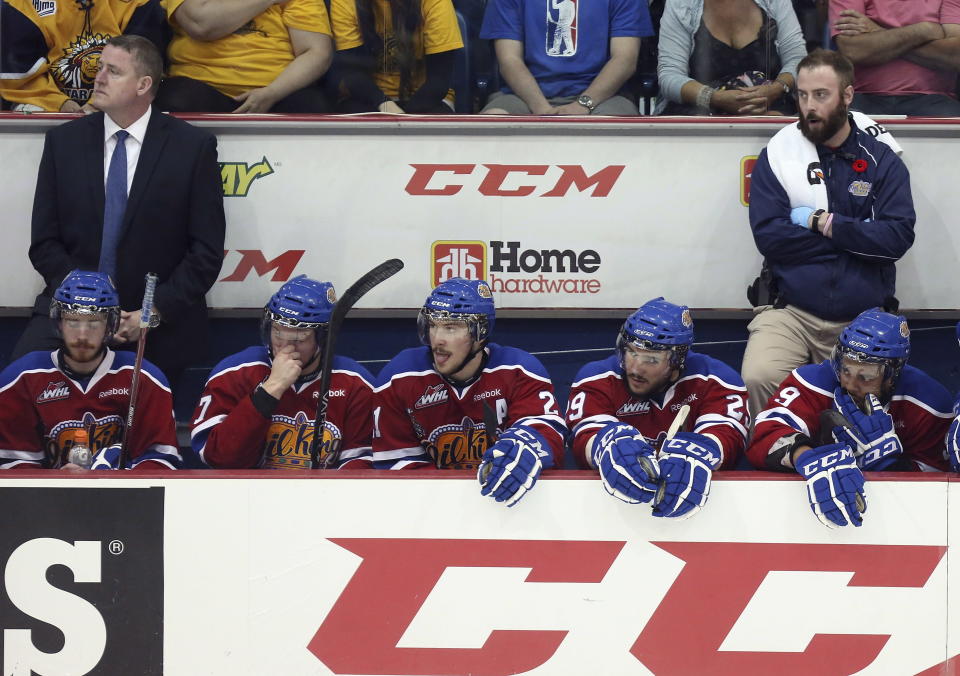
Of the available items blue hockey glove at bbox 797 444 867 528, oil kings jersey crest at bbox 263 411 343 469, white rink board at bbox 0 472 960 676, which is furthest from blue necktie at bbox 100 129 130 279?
blue hockey glove at bbox 797 444 867 528

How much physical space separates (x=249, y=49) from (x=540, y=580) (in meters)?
2.93

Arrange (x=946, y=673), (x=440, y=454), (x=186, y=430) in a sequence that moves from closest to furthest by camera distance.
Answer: (x=946, y=673) < (x=440, y=454) < (x=186, y=430)

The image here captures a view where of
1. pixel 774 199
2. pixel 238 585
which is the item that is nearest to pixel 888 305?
pixel 774 199

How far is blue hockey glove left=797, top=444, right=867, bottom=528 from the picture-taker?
3.24 meters

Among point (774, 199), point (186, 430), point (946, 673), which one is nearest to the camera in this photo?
point (946, 673)

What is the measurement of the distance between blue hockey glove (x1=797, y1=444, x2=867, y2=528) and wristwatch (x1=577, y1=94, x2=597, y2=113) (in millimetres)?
2401

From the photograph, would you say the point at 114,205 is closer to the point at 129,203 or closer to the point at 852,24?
the point at 129,203

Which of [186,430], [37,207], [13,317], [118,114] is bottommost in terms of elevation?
[186,430]

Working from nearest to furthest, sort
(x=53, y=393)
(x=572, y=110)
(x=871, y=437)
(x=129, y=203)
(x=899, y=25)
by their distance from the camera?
(x=871, y=437) → (x=53, y=393) → (x=129, y=203) → (x=572, y=110) → (x=899, y=25)

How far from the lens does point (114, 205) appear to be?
15.7ft

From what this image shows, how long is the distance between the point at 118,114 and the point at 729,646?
296cm

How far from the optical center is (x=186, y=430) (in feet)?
16.5

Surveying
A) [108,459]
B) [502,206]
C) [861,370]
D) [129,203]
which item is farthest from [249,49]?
[861,370]

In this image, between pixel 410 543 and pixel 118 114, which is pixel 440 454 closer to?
pixel 410 543
